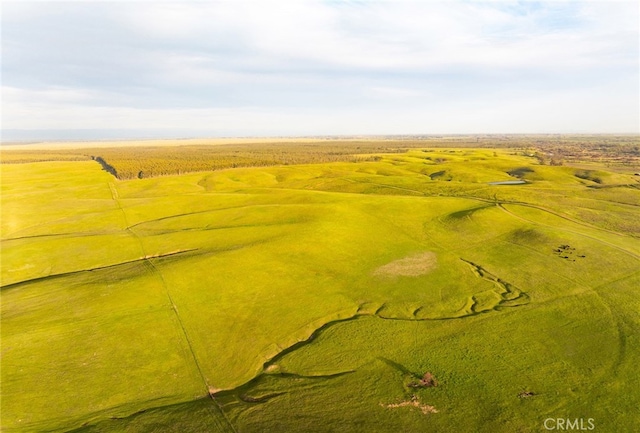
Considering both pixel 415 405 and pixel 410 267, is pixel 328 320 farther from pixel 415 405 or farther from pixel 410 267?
pixel 410 267

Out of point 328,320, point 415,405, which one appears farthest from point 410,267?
point 415,405

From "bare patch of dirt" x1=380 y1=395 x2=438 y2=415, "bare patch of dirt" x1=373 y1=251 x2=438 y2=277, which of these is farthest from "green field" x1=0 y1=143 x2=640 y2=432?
"bare patch of dirt" x1=373 y1=251 x2=438 y2=277

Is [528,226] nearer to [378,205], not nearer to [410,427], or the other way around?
[378,205]

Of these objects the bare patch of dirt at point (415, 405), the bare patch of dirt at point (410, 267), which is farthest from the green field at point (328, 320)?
the bare patch of dirt at point (410, 267)

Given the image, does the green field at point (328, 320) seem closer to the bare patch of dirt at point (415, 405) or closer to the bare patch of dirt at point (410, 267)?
the bare patch of dirt at point (415, 405)

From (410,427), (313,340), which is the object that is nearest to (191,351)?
(313,340)

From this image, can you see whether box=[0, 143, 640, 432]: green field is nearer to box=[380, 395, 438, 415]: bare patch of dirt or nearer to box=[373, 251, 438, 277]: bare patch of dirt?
box=[380, 395, 438, 415]: bare patch of dirt
